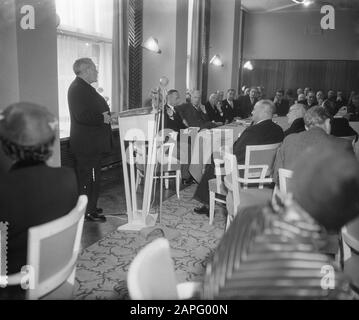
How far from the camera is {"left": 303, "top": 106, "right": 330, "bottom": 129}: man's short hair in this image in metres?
2.98

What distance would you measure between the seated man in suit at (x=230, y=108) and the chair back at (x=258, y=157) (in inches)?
192

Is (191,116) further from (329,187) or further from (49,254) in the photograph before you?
(329,187)

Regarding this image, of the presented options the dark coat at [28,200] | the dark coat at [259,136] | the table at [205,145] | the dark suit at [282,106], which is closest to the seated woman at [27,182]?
the dark coat at [28,200]

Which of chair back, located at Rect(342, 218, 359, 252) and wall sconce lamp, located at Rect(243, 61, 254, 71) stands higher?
wall sconce lamp, located at Rect(243, 61, 254, 71)

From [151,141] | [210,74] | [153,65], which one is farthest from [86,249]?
[210,74]

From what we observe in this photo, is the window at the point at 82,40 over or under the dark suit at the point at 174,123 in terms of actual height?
over

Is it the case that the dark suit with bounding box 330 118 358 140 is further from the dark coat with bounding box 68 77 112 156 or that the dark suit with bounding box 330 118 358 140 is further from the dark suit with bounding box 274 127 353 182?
the dark coat with bounding box 68 77 112 156

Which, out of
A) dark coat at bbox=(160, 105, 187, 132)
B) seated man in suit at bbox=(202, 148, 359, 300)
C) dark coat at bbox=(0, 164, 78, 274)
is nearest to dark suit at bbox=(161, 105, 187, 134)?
dark coat at bbox=(160, 105, 187, 132)

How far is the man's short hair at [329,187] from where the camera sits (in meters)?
0.72

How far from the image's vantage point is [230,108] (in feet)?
29.1

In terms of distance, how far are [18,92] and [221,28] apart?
325 inches

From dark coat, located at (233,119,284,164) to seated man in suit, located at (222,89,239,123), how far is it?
4.67 m

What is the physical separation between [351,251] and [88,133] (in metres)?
2.54

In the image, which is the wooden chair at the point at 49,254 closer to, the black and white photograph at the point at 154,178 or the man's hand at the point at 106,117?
the black and white photograph at the point at 154,178
